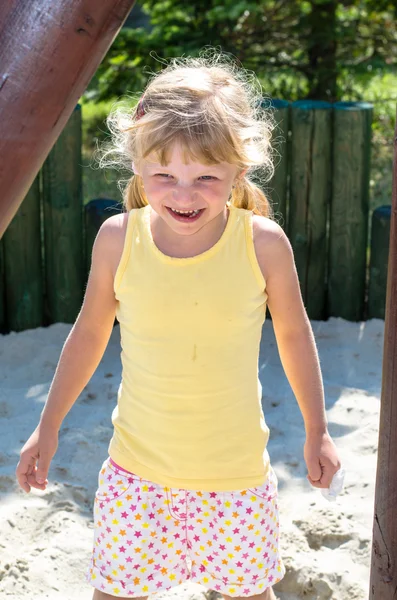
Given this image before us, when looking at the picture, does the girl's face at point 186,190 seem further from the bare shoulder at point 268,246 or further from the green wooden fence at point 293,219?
the green wooden fence at point 293,219

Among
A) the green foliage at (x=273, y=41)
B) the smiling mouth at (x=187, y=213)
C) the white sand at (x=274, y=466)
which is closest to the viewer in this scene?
the smiling mouth at (x=187, y=213)

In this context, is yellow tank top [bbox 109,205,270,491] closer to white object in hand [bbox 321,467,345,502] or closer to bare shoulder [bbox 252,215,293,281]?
bare shoulder [bbox 252,215,293,281]

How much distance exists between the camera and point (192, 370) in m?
1.88

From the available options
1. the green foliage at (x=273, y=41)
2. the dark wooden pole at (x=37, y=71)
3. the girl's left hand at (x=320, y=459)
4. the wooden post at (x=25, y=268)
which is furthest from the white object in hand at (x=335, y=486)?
the green foliage at (x=273, y=41)

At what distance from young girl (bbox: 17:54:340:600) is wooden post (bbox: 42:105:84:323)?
2.41m

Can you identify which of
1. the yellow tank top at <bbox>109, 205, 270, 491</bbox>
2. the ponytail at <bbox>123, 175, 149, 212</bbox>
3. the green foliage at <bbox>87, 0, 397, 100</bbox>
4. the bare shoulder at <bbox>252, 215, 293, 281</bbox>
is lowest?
the yellow tank top at <bbox>109, 205, 270, 491</bbox>

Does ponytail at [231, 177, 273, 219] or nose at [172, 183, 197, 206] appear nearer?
nose at [172, 183, 197, 206]

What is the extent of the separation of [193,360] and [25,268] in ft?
8.77

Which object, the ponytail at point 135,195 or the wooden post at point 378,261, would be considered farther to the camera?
the wooden post at point 378,261

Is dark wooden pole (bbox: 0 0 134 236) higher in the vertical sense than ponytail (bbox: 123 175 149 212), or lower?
higher

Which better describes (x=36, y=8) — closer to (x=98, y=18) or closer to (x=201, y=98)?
(x=98, y=18)

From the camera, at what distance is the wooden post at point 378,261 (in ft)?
14.5

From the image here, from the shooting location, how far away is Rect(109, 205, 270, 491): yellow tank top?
1.87 meters

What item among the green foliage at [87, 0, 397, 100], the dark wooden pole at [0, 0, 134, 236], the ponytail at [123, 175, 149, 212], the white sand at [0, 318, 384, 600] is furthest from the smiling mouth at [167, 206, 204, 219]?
the green foliage at [87, 0, 397, 100]
